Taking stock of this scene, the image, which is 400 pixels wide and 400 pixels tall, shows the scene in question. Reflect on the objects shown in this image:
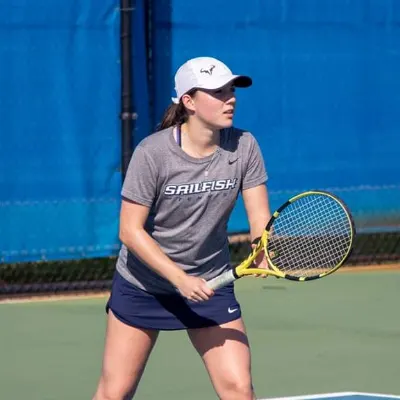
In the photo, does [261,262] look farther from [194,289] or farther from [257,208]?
[194,289]

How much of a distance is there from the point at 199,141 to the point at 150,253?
0.44 m

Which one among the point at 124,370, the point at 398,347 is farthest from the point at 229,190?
the point at 398,347

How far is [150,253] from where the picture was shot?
435 centimetres

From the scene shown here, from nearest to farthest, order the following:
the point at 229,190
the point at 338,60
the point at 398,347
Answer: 1. the point at 229,190
2. the point at 398,347
3. the point at 338,60

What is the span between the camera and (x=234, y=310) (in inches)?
181

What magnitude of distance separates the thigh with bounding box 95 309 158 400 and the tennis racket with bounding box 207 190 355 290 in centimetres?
35

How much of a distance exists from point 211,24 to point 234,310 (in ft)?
12.3

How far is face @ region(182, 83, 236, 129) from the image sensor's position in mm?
4453

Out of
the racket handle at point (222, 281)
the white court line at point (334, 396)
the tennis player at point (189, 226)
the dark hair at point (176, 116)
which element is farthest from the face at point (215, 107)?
the white court line at point (334, 396)

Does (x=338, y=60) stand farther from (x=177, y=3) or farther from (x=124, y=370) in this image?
(x=124, y=370)

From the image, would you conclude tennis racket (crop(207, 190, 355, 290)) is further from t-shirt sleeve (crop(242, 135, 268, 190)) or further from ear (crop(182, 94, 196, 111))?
ear (crop(182, 94, 196, 111))

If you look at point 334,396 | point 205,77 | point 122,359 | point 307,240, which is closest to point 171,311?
point 122,359

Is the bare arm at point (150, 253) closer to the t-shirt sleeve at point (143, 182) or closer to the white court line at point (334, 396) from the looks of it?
the t-shirt sleeve at point (143, 182)

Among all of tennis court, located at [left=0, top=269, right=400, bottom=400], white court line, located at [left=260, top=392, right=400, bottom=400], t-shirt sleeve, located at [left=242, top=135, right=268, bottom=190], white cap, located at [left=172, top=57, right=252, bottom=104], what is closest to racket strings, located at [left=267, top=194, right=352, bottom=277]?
t-shirt sleeve, located at [left=242, top=135, right=268, bottom=190]
